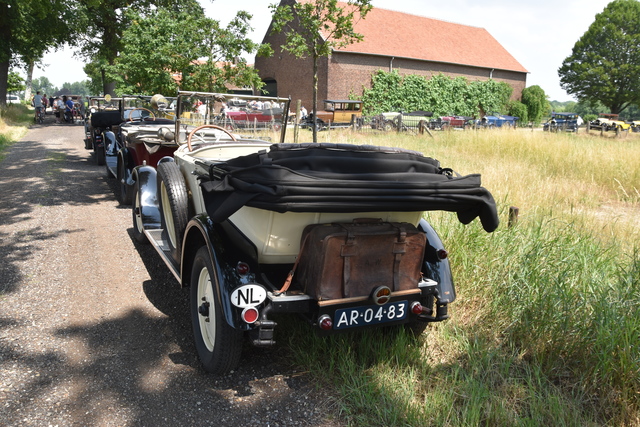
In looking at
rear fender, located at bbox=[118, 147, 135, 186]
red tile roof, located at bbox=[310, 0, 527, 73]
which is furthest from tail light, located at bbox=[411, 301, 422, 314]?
red tile roof, located at bbox=[310, 0, 527, 73]

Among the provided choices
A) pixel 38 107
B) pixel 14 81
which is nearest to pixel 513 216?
pixel 38 107

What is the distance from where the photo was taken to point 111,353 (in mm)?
3252

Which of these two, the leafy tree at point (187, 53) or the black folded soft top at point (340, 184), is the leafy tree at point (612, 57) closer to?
the leafy tree at point (187, 53)

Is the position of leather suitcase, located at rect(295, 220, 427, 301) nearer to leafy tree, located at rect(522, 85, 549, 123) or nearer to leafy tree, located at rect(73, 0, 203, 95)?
leafy tree, located at rect(73, 0, 203, 95)

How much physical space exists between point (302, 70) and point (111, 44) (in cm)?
1308

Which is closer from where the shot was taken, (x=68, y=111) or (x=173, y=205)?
(x=173, y=205)

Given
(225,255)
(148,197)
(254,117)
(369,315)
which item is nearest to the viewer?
(369,315)

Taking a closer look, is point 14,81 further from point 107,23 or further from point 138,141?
point 138,141

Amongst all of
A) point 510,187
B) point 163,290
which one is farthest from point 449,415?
point 510,187

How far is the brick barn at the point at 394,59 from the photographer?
33875mm

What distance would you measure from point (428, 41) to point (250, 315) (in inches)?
1627

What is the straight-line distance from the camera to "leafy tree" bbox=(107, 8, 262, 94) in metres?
14.7

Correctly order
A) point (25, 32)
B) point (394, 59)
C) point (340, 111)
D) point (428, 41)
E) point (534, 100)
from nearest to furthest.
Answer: point (25, 32), point (340, 111), point (394, 59), point (428, 41), point (534, 100)

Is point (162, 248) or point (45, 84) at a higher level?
point (45, 84)
